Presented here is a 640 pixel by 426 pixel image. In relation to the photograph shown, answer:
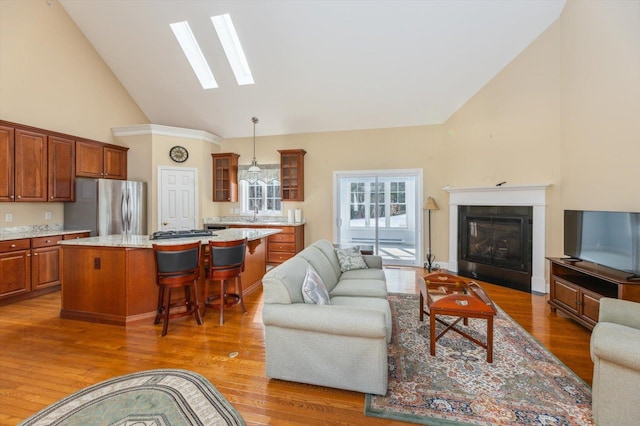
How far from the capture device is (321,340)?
202cm

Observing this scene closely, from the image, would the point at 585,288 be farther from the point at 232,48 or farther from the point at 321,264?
the point at 232,48

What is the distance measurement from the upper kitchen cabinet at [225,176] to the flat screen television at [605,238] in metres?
6.28

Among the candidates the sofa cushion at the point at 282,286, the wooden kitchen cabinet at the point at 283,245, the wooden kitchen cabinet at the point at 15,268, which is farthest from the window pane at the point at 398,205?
the wooden kitchen cabinet at the point at 15,268

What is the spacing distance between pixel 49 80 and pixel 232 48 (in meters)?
3.20

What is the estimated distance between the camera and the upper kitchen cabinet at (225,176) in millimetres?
6703

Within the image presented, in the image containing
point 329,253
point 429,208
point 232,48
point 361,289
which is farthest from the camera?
point 429,208

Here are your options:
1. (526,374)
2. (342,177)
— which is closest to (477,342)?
(526,374)

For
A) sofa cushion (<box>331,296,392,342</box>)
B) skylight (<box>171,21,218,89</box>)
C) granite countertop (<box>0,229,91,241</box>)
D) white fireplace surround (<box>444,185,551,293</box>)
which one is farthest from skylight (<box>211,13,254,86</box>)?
white fireplace surround (<box>444,185,551,293</box>)

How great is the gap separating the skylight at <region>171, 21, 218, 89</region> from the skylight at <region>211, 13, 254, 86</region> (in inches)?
20.1

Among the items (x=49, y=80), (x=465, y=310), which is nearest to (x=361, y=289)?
(x=465, y=310)

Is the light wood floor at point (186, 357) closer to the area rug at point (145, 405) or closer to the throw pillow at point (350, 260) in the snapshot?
the area rug at point (145, 405)

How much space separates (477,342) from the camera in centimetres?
256

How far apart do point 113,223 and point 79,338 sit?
2756mm

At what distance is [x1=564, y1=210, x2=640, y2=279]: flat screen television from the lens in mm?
2699
